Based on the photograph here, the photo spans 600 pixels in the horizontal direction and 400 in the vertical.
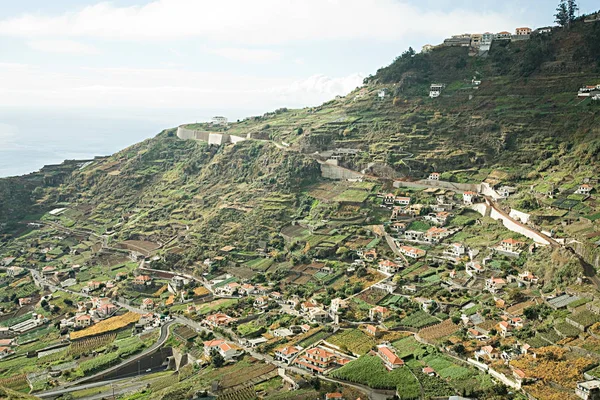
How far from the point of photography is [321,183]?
47.9 meters

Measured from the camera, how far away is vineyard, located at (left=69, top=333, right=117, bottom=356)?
102 feet

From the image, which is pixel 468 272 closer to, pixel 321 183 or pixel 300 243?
pixel 300 243

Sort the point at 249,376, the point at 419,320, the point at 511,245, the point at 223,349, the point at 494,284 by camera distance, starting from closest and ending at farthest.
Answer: the point at 249,376, the point at 223,349, the point at 419,320, the point at 494,284, the point at 511,245

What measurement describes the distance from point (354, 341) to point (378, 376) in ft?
13.0

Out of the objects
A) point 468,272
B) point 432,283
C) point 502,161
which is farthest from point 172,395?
point 502,161

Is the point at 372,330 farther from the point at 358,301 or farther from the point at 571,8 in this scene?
the point at 571,8

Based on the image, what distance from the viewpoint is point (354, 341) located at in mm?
26703

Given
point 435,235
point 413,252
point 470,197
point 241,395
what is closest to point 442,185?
point 470,197

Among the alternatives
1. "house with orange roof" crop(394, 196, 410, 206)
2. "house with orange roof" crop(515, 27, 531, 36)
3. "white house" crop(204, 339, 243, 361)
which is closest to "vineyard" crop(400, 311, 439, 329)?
"white house" crop(204, 339, 243, 361)

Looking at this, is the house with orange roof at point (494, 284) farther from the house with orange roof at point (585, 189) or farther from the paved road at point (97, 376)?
the paved road at point (97, 376)

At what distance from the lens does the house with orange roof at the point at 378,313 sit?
2881 centimetres

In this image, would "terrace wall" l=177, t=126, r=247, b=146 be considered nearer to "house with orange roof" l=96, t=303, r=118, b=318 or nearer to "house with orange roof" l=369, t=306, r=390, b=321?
"house with orange roof" l=96, t=303, r=118, b=318

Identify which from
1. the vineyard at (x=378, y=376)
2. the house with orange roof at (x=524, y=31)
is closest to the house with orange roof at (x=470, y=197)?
the vineyard at (x=378, y=376)

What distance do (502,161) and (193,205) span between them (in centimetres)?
2817
